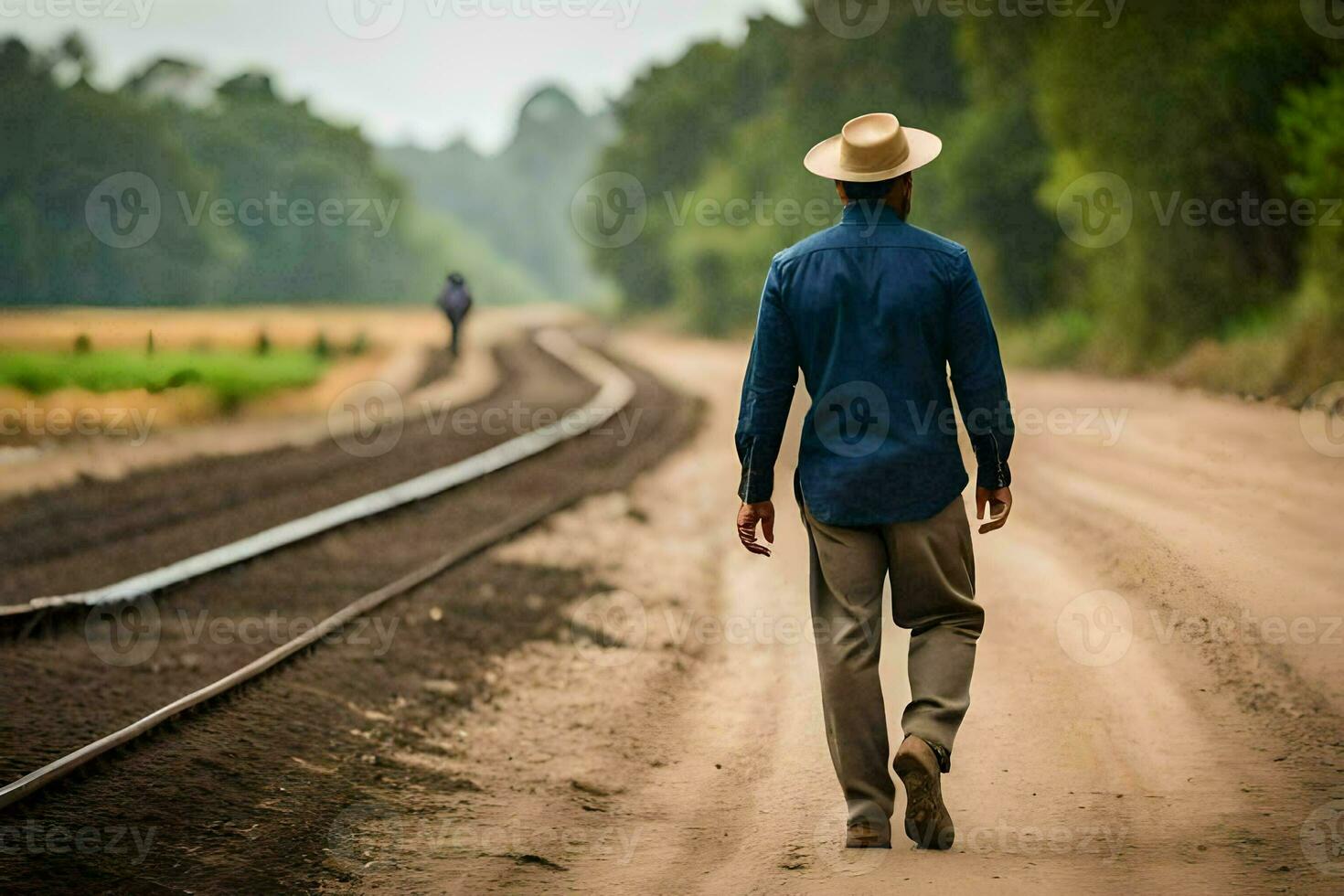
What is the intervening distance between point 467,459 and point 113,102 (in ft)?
193

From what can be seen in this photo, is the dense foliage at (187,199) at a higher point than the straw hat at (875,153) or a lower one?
higher

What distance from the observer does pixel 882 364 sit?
414 cm

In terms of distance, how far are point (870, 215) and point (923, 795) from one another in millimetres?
1794

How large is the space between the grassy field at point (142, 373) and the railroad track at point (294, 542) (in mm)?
6543

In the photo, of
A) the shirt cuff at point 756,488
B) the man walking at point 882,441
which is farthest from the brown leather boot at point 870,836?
the shirt cuff at point 756,488

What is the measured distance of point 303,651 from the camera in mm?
7629

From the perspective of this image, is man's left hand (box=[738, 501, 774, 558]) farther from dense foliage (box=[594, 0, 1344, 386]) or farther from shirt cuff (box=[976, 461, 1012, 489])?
dense foliage (box=[594, 0, 1344, 386])

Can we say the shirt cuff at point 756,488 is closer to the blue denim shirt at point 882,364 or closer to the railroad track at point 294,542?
the blue denim shirt at point 882,364

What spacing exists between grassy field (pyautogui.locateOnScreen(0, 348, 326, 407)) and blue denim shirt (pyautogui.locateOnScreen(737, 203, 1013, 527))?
19348 millimetres

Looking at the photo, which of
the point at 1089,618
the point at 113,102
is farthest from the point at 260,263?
the point at 1089,618

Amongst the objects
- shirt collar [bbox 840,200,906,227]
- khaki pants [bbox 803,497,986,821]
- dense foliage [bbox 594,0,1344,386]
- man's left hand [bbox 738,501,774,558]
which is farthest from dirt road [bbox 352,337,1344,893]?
dense foliage [bbox 594,0,1344,386]

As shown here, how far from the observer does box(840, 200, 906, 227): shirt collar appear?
13.8 ft

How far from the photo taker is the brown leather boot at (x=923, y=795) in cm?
405

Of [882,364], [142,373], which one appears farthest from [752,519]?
[142,373]
